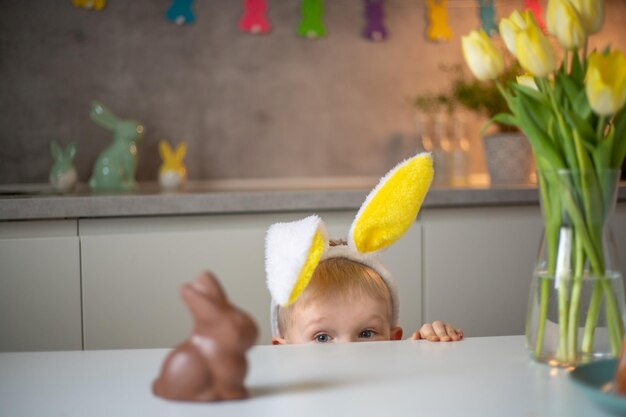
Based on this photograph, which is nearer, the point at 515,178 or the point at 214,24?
the point at 515,178

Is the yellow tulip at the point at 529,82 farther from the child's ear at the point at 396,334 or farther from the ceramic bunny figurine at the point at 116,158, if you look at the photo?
the ceramic bunny figurine at the point at 116,158

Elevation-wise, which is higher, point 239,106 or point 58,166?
point 239,106

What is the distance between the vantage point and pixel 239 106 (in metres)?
2.81

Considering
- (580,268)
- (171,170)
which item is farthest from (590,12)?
(171,170)

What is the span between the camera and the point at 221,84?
2805mm

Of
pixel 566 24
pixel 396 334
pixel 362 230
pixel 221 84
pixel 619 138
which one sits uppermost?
pixel 221 84

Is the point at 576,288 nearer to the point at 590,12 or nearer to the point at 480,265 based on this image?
the point at 590,12

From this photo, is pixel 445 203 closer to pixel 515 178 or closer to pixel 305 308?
pixel 515 178

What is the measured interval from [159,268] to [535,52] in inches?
59.8

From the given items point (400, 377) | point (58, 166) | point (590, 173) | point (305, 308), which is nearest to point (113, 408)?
point (400, 377)

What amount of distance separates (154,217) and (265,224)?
30cm

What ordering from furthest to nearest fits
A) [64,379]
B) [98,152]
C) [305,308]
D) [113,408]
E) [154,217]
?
1. [98,152]
2. [154,217]
3. [305,308]
4. [64,379]
5. [113,408]

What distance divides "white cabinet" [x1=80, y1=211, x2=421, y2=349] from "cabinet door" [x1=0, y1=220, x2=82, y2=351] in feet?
0.11

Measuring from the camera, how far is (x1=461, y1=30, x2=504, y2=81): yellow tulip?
82cm
